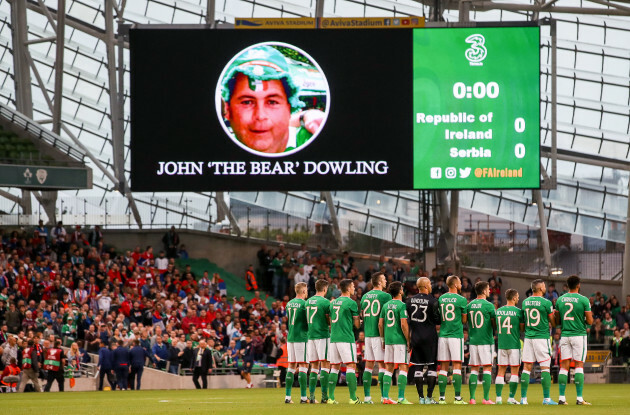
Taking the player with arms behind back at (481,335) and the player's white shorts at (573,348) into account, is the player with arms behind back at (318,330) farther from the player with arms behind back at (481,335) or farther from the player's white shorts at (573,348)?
the player's white shorts at (573,348)

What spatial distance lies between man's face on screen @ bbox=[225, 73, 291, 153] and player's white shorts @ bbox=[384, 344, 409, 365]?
36.7 feet

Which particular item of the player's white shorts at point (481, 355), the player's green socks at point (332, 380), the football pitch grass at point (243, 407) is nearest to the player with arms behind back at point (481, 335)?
the player's white shorts at point (481, 355)

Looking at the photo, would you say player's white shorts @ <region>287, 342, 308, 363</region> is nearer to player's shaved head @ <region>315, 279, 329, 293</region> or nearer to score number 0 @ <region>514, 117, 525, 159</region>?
player's shaved head @ <region>315, 279, 329, 293</region>

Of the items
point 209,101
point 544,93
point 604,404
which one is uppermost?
point 544,93

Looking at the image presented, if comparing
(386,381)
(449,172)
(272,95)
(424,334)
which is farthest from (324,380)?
(272,95)

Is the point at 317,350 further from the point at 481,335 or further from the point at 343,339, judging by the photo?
the point at 481,335

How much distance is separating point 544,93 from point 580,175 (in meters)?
3.35

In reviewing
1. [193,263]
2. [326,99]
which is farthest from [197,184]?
[193,263]

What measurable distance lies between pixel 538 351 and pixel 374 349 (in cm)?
219

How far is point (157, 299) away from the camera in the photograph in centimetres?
2839

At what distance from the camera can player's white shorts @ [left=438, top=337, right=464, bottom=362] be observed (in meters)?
14.9

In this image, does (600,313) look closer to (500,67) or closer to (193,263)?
(500,67)

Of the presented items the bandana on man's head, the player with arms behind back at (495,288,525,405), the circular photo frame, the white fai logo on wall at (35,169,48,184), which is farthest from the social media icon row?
the white fai logo on wall at (35,169,48,184)

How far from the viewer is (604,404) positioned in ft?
50.4
